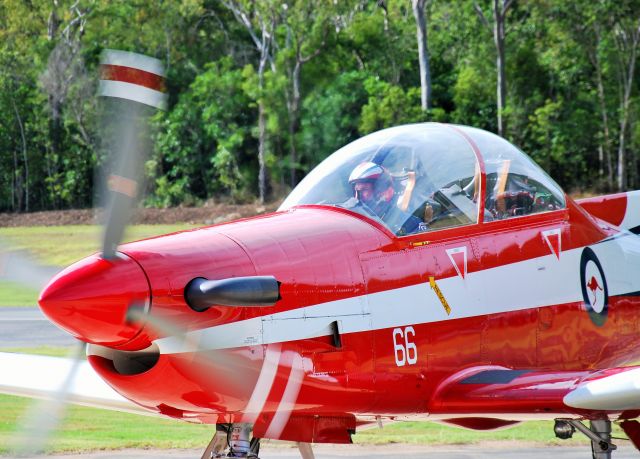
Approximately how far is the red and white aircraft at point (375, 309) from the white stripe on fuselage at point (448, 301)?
13mm

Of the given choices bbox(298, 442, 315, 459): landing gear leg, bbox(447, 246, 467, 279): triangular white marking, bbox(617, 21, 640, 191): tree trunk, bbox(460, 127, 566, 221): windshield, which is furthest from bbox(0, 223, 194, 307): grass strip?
bbox(617, 21, 640, 191): tree trunk

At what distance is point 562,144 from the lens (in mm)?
35094

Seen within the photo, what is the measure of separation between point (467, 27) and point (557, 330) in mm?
33317

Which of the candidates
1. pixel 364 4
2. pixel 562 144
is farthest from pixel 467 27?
pixel 562 144

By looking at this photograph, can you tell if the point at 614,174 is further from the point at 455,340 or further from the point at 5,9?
the point at 455,340

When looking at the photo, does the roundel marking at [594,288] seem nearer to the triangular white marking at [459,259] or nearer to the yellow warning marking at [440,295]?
the triangular white marking at [459,259]

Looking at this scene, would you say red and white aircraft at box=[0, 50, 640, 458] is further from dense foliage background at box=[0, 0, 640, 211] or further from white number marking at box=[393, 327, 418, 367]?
dense foliage background at box=[0, 0, 640, 211]

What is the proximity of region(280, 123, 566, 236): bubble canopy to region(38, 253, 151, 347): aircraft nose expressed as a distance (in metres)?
1.87

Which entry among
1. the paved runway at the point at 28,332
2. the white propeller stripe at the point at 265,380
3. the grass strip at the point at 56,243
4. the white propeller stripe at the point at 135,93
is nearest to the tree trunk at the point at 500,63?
the grass strip at the point at 56,243

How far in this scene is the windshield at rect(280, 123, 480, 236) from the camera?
680cm

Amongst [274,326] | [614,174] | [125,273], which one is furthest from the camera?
[614,174]

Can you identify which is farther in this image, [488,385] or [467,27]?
[467,27]

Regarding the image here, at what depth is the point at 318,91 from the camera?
35.4 meters

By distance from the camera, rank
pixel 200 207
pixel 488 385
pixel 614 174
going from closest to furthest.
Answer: pixel 488 385 → pixel 200 207 → pixel 614 174
